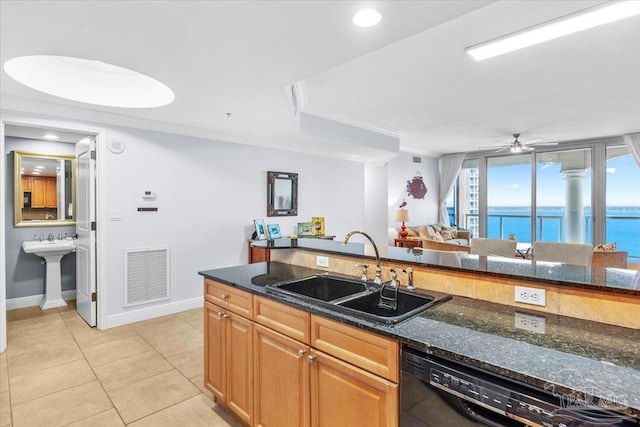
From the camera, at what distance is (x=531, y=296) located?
4.65 feet

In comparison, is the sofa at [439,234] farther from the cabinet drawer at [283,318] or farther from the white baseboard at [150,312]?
the cabinet drawer at [283,318]

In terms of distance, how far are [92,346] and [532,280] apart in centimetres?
368

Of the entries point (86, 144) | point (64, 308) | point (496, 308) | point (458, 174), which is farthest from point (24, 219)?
point (458, 174)

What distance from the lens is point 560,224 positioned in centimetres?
676

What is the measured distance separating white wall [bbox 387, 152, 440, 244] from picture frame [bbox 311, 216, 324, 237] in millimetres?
1877

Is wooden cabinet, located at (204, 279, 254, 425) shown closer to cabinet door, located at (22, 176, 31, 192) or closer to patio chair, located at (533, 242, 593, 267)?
patio chair, located at (533, 242, 593, 267)

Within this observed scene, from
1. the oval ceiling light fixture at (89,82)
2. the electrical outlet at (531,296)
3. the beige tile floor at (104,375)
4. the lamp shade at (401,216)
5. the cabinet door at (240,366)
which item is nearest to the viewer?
the electrical outlet at (531,296)

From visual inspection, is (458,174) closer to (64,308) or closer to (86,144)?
(86,144)

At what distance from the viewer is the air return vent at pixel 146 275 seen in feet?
12.2

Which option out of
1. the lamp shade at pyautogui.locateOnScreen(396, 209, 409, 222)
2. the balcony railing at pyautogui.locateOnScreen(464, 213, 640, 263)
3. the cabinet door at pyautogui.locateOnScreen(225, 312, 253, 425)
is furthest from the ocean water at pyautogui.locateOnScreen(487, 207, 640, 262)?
the cabinet door at pyautogui.locateOnScreen(225, 312, 253, 425)

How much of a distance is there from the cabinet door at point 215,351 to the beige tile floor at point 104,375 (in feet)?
0.64

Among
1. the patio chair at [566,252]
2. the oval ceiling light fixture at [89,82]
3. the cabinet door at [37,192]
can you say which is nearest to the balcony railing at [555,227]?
the patio chair at [566,252]

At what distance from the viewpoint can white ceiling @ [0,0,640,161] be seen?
1.73m

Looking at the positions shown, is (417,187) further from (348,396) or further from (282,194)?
(348,396)
